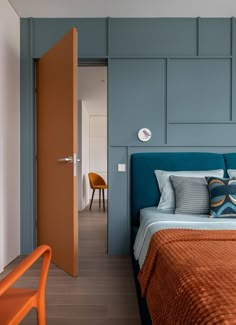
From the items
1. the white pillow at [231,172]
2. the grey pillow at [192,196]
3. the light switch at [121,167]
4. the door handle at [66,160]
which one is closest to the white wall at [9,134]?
the door handle at [66,160]

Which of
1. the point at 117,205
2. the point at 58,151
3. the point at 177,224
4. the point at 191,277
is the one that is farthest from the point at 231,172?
the point at 191,277

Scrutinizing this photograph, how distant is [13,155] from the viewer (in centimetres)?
283

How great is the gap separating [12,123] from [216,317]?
2.63 meters

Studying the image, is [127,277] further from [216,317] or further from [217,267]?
[216,317]

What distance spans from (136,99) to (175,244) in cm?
195

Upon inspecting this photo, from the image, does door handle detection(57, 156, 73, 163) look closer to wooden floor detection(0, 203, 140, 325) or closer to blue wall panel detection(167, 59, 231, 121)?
wooden floor detection(0, 203, 140, 325)

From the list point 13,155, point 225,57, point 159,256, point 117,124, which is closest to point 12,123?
point 13,155

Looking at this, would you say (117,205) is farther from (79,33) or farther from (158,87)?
(79,33)

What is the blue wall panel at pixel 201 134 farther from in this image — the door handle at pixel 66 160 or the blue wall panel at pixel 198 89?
A: the door handle at pixel 66 160

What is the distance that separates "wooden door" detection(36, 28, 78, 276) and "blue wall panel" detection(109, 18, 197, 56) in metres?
0.74

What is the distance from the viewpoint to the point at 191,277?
1.00 metres

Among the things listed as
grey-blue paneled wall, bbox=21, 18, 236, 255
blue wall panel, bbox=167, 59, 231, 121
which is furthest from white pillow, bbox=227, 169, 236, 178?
blue wall panel, bbox=167, 59, 231, 121

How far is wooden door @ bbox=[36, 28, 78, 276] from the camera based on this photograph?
94.4 inches

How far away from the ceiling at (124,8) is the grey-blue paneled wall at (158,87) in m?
0.07
